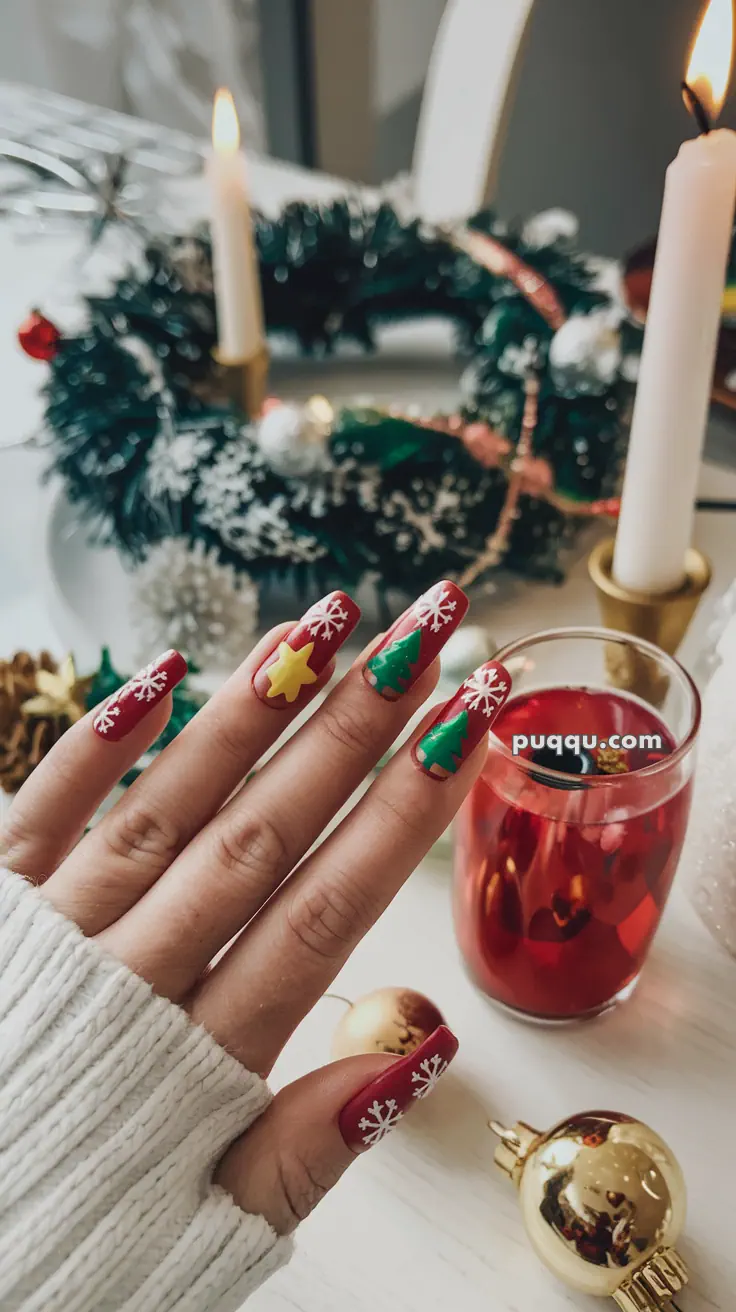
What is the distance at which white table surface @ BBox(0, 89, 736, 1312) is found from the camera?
14.4 inches

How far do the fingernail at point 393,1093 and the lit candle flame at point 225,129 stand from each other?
0.57 meters

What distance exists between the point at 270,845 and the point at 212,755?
0.05m

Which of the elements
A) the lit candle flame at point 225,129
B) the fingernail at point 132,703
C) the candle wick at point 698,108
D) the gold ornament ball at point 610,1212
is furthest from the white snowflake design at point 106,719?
the lit candle flame at point 225,129

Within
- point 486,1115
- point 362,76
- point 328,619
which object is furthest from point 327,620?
point 362,76

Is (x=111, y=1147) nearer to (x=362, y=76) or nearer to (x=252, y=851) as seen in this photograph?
(x=252, y=851)

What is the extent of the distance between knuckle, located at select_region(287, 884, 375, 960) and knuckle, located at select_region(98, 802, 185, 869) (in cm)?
6

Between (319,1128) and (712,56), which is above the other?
(712,56)

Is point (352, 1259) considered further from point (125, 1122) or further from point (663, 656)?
point (663, 656)

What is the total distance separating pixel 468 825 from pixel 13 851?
18 cm

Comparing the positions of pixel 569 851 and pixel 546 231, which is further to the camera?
pixel 546 231

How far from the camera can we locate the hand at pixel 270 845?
353 millimetres

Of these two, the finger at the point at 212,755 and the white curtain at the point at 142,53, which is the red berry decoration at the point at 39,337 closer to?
the finger at the point at 212,755

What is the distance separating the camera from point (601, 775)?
38 centimetres

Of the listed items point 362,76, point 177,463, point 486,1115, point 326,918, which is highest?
point 362,76
